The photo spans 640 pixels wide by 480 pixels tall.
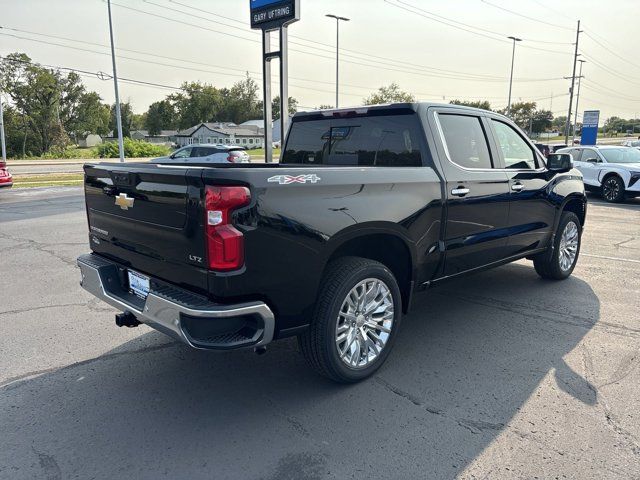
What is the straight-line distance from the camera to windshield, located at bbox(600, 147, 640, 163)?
1480 cm

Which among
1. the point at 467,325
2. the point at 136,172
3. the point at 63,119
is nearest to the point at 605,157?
the point at 467,325

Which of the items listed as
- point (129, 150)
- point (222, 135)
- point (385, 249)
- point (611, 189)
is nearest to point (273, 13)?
point (385, 249)

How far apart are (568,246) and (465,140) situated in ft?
8.78

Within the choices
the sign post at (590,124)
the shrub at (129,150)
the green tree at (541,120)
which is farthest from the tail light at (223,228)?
the green tree at (541,120)

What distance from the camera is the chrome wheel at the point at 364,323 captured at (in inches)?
134

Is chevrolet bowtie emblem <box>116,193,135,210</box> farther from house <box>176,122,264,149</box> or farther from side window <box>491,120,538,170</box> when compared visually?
house <box>176,122,264,149</box>

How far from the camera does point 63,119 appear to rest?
75.9 meters

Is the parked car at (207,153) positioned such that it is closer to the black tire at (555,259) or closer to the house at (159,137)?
the black tire at (555,259)

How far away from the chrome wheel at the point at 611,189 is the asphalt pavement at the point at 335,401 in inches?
409

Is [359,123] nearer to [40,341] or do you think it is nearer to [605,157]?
[40,341]

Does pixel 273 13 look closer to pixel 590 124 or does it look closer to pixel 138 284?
pixel 138 284

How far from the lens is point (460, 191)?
4125 mm

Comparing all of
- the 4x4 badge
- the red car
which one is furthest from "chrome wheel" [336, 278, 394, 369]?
the red car

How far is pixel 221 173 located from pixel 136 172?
2.65ft
